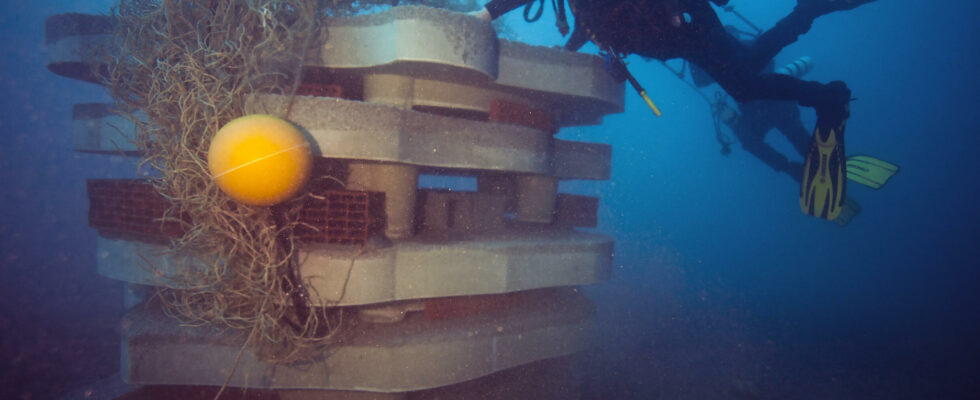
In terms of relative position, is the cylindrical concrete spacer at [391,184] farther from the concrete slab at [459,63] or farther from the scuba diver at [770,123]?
the scuba diver at [770,123]

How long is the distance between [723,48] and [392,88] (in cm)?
345

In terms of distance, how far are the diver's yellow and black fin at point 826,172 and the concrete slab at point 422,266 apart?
2.96 metres

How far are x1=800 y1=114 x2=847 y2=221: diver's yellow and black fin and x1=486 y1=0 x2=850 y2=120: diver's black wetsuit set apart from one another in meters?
0.21

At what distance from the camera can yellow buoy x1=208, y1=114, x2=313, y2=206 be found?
2010 millimetres

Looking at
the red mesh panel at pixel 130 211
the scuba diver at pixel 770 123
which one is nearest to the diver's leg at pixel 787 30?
the scuba diver at pixel 770 123

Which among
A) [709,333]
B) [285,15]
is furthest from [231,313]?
[709,333]

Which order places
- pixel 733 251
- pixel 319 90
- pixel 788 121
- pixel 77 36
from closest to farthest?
1. pixel 319 90
2. pixel 77 36
3. pixel 788 121
4. pixel 733 251

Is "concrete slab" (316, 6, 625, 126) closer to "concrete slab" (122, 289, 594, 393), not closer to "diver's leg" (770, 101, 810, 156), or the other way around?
"concrete slab" (122, 289, 594, 393)

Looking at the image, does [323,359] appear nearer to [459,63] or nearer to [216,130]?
[216,130]

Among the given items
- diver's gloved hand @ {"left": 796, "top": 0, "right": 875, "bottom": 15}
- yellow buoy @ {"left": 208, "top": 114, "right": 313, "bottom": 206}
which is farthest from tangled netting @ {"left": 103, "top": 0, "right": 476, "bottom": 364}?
diver's gloved hand @ {"left": 796, "top": 0, "right": 875, "bottom": 15}

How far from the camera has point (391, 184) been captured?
2994 mm

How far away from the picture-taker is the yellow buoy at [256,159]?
6.59 feet

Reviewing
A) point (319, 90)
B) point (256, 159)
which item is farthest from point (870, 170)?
point (256, 159)

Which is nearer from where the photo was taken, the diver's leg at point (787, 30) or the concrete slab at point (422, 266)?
the concrete slab at point (422, 266)
